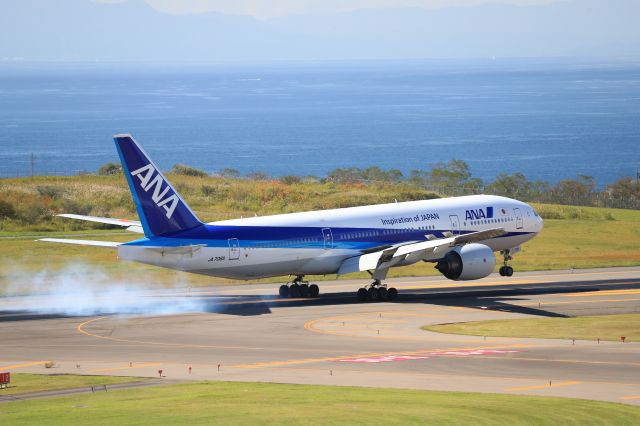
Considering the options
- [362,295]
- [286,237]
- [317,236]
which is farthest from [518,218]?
[286,237]

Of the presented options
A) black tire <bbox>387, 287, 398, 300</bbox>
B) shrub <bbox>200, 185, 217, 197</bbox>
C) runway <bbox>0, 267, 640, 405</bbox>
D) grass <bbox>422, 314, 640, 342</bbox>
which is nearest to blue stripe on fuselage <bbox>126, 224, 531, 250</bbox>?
black tire <bbox>387, 287, 398, 300</bbox>

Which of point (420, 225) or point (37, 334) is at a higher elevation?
point (420, 225)

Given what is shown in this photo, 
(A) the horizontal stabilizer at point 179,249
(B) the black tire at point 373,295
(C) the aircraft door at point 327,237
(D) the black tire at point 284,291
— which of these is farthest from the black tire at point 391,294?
(A) the horizontal stabilizer at point 179,249

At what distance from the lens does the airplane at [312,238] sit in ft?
180

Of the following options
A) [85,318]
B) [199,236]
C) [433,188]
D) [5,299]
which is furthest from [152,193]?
[433,188]

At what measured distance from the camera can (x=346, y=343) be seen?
47.4 metres

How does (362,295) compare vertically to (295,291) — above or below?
below

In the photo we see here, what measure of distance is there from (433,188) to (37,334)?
9510 centimetres

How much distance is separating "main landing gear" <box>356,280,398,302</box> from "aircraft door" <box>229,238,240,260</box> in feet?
25.9

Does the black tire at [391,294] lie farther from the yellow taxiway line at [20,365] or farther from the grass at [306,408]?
the grass at [306,408]

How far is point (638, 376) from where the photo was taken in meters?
38.5

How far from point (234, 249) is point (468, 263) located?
13.2 metres

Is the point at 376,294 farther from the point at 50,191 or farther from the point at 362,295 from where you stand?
the point at 50,191

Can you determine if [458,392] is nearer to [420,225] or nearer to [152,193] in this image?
[152,193]
